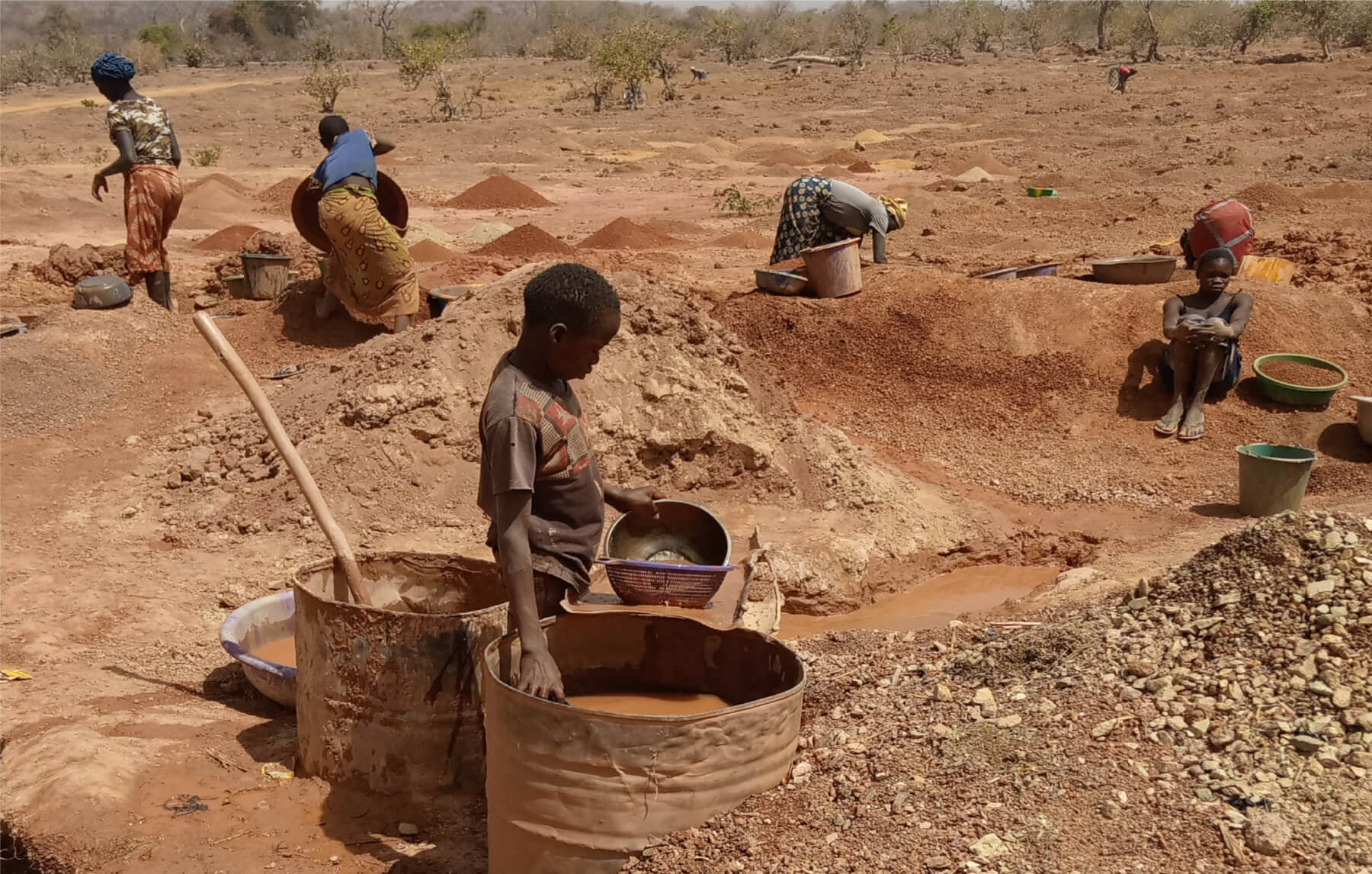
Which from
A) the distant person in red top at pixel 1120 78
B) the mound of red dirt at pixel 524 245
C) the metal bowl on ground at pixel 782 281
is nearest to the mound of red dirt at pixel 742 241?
the mound of red dirt at pixel 524 245

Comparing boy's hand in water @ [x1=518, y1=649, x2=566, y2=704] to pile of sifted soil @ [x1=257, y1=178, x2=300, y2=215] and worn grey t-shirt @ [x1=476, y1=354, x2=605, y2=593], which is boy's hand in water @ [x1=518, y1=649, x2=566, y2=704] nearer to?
worn grey t-shirt @ [x1=476, y1=354, x2=605, y2=593]

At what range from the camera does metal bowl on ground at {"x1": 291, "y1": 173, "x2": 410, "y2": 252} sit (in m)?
7.49

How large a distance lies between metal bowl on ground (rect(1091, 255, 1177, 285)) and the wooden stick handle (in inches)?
235

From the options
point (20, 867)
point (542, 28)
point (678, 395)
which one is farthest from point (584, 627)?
point (542, 28)

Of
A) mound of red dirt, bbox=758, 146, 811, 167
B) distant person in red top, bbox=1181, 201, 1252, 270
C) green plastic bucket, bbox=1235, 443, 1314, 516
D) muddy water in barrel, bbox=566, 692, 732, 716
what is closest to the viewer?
muddy water in barrel, bbox=566, 692, 732, 716

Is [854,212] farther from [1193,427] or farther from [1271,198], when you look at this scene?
[1271,198]

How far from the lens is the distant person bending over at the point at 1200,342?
6617mm

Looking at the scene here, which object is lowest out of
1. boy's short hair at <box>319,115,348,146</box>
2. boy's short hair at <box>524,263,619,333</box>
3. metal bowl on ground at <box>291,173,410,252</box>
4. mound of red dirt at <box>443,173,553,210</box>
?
mound of red dirt at <box>443,173,553,210</box>

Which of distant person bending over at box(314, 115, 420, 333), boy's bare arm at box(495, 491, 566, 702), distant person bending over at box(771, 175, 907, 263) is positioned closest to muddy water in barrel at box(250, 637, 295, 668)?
boy's bare arm at box(495, 491, 566, 702)

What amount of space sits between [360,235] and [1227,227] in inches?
218

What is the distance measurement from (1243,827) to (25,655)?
383 centimetres

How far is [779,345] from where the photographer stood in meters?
7.79

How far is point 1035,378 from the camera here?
720 centimetres

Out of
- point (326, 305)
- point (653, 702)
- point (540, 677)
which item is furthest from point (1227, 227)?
point (540, 677)
